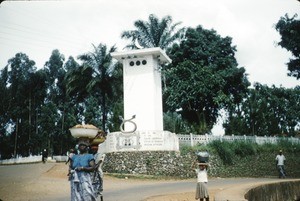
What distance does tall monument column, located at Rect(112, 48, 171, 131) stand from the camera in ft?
71.4

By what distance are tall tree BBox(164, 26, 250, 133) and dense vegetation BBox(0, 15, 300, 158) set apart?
8 centimetres

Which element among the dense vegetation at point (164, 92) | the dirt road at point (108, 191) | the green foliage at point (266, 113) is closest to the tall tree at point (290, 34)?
the dense vegetation at point (164, 92)

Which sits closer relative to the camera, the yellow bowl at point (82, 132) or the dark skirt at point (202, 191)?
the yellow bowl at point (82, 132)

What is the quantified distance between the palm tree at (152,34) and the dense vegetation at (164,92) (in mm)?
91

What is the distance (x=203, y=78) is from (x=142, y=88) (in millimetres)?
5754

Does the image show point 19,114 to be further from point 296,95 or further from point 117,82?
point 296,95

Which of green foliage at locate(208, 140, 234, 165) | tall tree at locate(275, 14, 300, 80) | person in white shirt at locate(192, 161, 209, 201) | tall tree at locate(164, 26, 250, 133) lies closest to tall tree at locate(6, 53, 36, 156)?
tall tree at locate(164, 26, 250, 133)

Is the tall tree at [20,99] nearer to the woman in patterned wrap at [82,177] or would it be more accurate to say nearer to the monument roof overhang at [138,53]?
the monument roof overhang at [138,53]

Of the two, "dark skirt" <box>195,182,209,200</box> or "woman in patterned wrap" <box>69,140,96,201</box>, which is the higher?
"woman in patterned wrap" <box>69,140,96,201</box>

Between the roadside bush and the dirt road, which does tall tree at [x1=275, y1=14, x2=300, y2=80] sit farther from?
the dirt road

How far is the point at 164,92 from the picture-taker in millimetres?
27375

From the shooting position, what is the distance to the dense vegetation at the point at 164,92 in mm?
26375

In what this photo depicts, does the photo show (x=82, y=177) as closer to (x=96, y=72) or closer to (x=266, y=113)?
(x=96, y=72)

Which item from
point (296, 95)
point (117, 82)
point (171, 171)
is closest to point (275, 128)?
point (296, 95)
